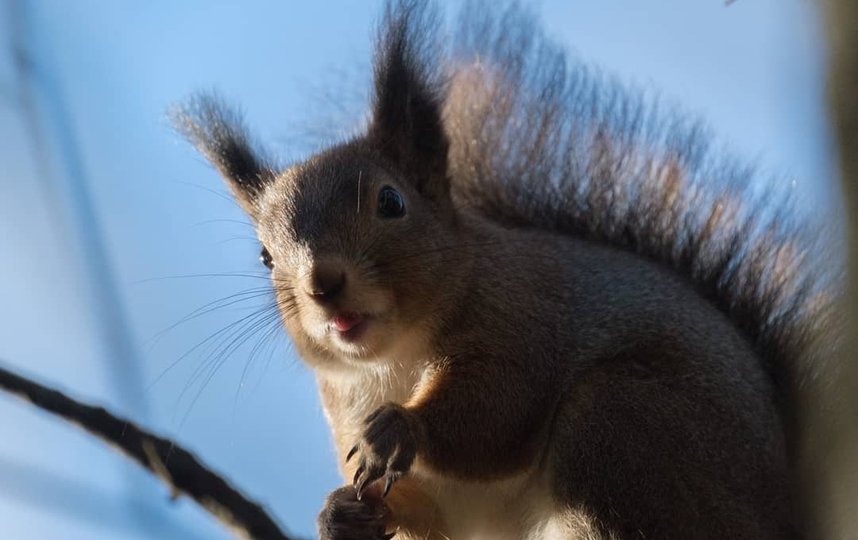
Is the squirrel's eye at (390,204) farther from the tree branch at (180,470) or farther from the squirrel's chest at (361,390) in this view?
the tree branch at (180,470)

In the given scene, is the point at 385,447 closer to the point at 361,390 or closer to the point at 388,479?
the point at 388,479

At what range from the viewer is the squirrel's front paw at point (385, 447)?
3.04 meters

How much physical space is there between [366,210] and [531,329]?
704 millimetres

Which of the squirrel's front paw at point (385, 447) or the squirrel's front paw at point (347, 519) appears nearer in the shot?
the squirrel's front paw at point (385, 447)

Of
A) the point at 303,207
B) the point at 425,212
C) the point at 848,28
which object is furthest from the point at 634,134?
the point at 848,28

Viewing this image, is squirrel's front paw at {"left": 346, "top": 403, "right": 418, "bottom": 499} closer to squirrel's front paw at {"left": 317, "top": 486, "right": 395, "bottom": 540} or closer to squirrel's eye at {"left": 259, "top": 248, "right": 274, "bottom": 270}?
squirrel's front paw at {"left": 317, "top": 486, "right": 395, "bottom": 540}

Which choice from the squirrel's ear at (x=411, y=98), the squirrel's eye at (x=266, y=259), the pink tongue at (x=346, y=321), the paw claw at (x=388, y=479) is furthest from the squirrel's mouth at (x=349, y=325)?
the squirrel's ear at (x=411, y=98)

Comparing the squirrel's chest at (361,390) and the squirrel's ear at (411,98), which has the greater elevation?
the squirrel's ear at (411,98)

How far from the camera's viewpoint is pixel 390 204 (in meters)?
3.47

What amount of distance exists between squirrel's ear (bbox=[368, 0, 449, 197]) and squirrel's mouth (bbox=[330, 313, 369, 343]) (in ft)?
2.61

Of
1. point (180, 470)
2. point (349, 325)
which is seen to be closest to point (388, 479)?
point (349, 325)

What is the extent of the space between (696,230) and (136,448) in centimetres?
225

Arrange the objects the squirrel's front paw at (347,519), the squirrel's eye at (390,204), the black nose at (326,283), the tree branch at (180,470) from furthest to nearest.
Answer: the squirrel's eye at (390,204), the squirrel's front paw at (347,519), the black nose at (326,283), the tree branch at (180,470)

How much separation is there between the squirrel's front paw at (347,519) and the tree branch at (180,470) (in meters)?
0.32
